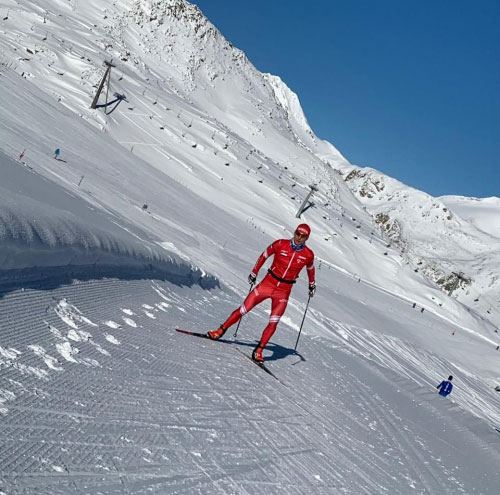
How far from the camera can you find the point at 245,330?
9906mm

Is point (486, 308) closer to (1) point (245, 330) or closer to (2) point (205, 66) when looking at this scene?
(2) point (205, 66)

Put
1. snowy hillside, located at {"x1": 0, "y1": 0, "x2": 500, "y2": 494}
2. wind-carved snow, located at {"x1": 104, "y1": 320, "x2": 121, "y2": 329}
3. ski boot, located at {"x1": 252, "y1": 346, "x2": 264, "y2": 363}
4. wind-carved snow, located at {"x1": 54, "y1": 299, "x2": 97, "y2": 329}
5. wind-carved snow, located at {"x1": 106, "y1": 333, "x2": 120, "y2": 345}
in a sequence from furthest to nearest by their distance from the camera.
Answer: ski boot, located at {"x1": 252, "y1": 346, "x2": 264, "y2": 363} → wind-carved snow, located at {"x1": 104, "y1": 320, "x2": 121, "y2": 329} → wind-carved snow, located at {"x1": 106, "y1": 333, "x2": 120, "y2": 345} → wind-carved snow, located at {"x1": 54, "y1": 299, "x2": 97, "y2": 329} → snowy hillside, located at {"x1": 0, "y1": 0, "x2": 500, "y2": 494}

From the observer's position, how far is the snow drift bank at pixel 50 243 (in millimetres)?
4500

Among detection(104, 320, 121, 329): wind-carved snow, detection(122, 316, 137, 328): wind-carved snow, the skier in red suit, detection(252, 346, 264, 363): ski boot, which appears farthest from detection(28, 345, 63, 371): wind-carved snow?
the skier in red suit

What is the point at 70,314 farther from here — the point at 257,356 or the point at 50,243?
the point at 257,356

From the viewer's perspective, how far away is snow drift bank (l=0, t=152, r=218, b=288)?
450 cm

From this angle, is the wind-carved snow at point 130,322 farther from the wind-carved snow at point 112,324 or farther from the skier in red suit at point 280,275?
the skier in red suit at point 280,275

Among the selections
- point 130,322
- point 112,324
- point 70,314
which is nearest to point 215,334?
Answer: point 130,322

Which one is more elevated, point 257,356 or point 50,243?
point 50,243

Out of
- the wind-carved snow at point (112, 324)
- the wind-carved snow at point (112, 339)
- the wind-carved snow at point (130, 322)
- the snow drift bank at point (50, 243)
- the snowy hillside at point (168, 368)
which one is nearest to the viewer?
the snowy hillside at point (168, 368)

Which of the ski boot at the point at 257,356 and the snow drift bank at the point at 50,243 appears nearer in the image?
the snow drift bank at the point at 50,243

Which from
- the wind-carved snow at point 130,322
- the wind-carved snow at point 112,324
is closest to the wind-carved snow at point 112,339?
the wind-carved snow at point 112,324

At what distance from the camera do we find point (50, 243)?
201 inches

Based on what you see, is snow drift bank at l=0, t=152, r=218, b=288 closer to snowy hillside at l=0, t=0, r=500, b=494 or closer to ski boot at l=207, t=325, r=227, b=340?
snowy hillside at l=0, t=0, r=500, b=494
